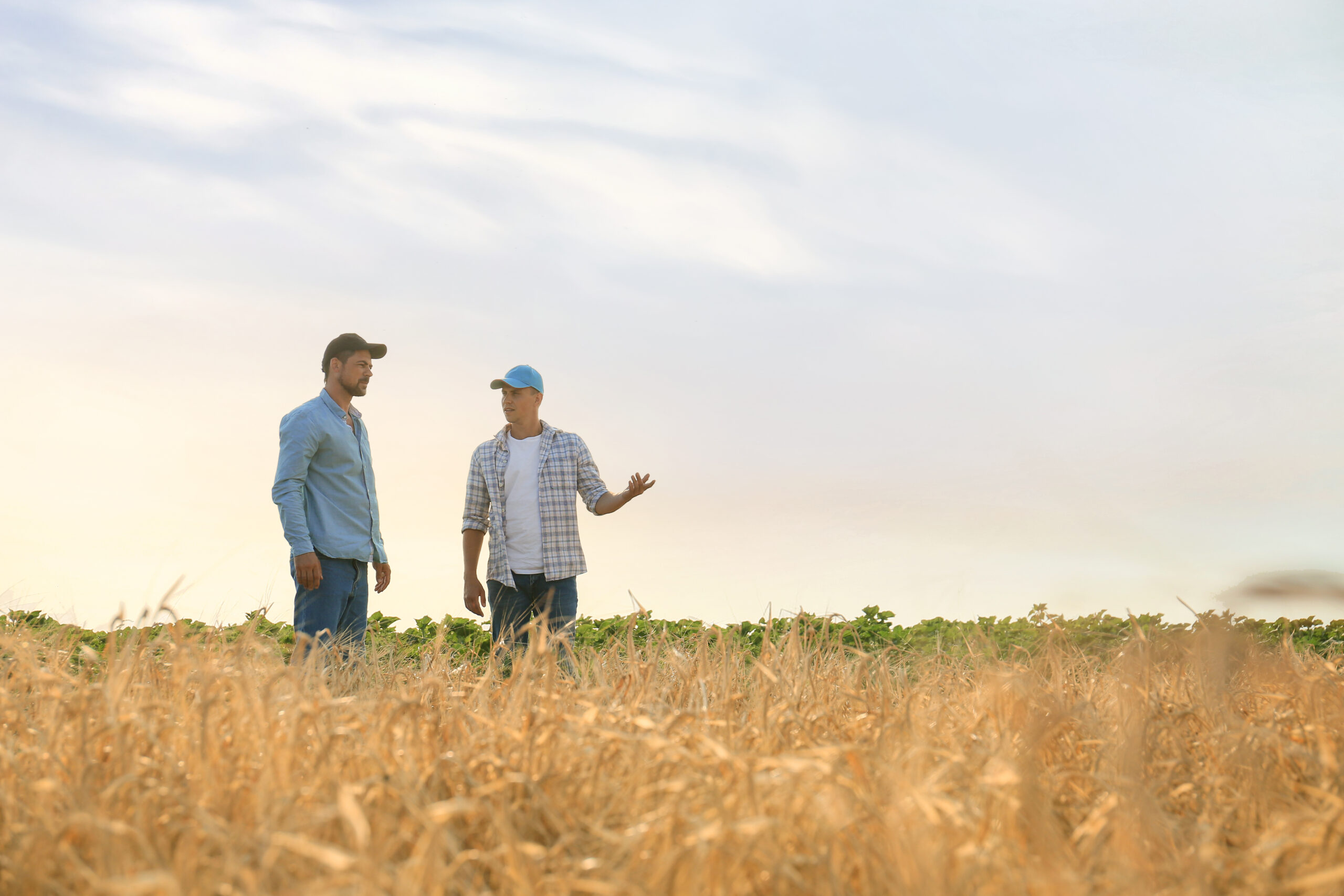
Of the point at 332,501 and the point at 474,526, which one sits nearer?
the point at 332,501

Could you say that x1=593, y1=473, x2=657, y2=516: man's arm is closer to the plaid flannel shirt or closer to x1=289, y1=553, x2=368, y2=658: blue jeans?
the plaid flannel shirt

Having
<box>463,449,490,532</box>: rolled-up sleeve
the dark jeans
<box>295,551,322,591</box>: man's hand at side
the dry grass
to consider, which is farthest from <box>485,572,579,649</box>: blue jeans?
the dry grass

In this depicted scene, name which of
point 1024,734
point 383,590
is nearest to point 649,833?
point 1024,734

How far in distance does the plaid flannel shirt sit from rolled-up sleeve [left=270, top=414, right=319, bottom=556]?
1.28 metres

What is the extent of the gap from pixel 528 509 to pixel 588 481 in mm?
537

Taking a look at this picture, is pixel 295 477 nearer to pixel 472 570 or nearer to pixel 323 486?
pixel 323 486

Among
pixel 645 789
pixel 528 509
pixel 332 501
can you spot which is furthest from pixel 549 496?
pixel 645 789

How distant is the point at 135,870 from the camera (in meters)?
2.29

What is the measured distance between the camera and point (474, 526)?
731 cm

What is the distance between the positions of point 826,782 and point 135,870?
175cm

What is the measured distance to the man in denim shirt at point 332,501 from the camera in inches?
247

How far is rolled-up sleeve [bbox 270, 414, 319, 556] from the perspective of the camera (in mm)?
6195

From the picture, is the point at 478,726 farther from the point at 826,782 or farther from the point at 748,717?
the point at 826,782

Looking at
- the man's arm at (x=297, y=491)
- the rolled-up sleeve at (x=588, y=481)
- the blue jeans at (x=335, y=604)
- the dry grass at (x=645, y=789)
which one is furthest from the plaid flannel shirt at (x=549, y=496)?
the dry grass at (x=645, y=789)
